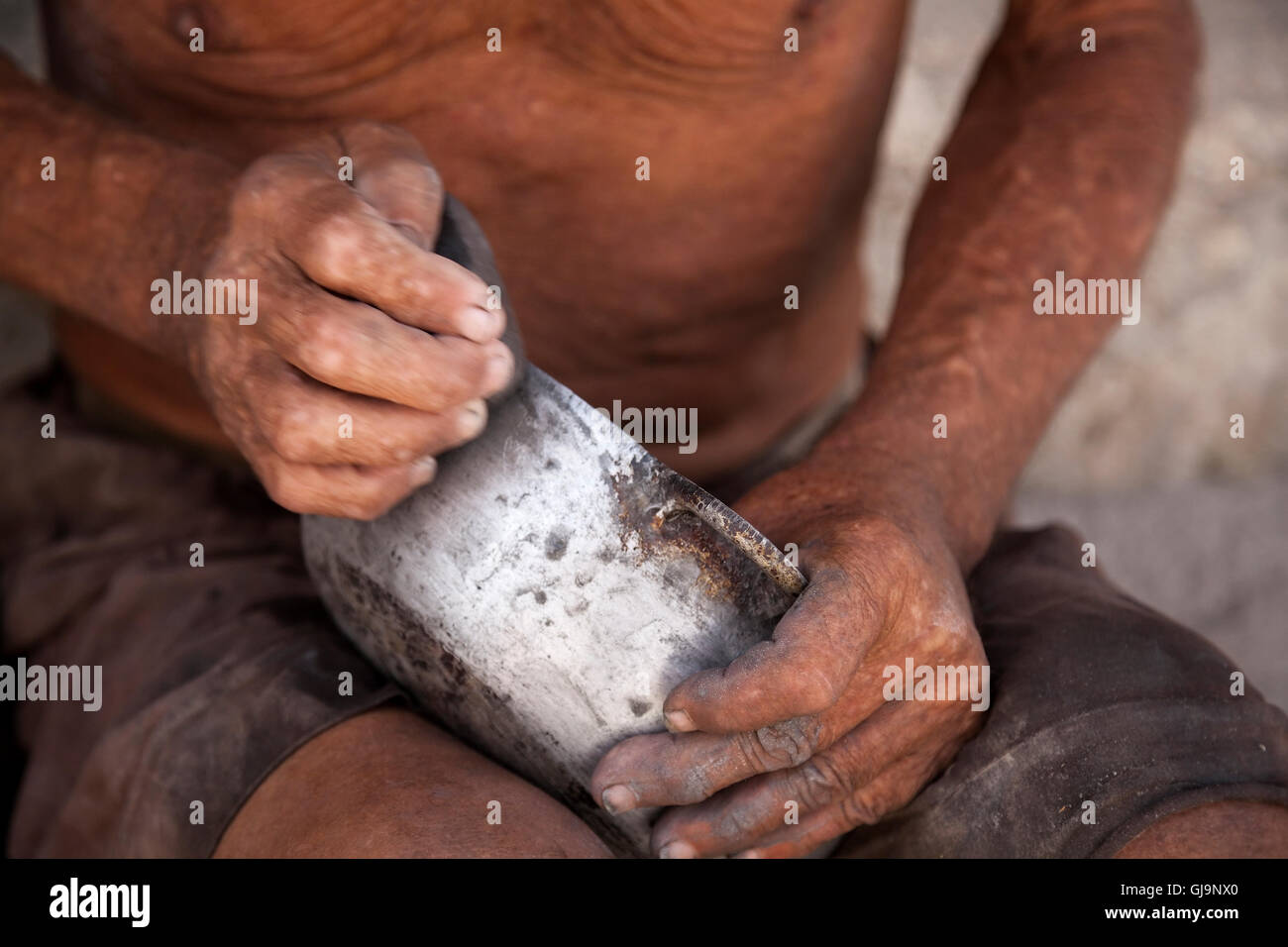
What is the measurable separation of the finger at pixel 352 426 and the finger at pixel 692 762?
235 mm

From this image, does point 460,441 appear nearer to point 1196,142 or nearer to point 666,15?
point 666,15

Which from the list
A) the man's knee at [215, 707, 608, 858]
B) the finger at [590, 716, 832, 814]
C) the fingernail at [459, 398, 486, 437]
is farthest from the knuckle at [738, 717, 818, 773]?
the fingernail at [459, 398, 486, 437]

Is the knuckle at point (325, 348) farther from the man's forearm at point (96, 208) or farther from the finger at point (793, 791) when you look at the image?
the finger at point (793, 791)

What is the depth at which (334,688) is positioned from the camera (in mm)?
1010

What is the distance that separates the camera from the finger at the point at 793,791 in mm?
888

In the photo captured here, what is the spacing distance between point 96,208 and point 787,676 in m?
0.68

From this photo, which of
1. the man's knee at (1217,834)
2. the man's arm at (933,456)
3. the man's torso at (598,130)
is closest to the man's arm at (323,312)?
the man's torso at (598,130)

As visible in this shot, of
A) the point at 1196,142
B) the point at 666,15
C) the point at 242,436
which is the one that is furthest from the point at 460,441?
the point at 1196,142

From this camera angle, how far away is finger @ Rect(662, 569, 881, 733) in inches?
31.9

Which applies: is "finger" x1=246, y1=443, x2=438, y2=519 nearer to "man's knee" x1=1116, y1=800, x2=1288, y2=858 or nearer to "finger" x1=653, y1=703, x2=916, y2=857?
"finger" x1=653, y1=703, x2=916, y2=857

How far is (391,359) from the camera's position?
800 millimetres

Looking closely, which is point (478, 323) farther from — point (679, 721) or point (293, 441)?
point (679, 721)

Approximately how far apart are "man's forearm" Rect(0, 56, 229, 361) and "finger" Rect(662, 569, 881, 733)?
1.55 feet
